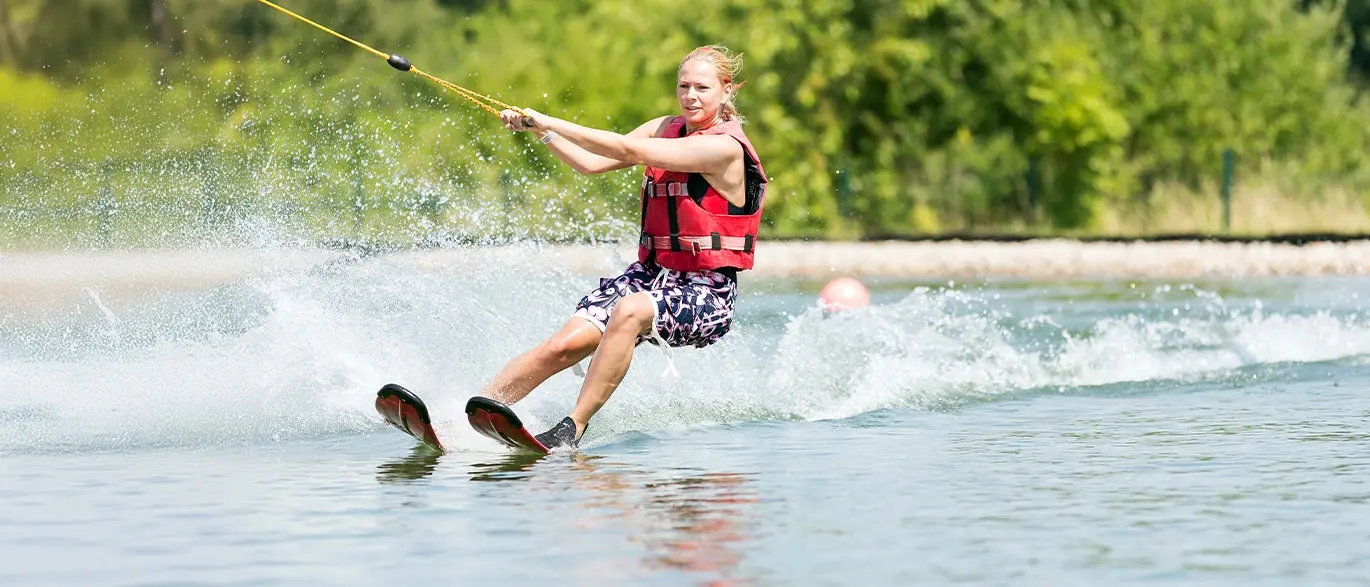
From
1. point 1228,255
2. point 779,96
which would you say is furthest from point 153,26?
point 1228,255

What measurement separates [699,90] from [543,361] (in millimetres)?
1104

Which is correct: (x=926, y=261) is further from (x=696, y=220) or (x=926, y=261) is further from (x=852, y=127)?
(x=696, y=220)

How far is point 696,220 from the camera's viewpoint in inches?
321

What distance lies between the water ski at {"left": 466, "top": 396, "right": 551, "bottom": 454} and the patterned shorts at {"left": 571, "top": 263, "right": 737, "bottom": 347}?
53cm

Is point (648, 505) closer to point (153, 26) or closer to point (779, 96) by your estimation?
point (779, 96)

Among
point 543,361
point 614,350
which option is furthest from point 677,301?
point 543,361

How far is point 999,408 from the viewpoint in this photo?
992cm

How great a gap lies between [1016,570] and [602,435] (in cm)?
333

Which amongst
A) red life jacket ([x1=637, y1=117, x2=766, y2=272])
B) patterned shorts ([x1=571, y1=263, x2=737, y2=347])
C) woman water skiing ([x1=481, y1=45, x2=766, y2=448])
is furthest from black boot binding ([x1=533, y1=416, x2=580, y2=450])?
red life jacket ([x1=637, y1=117, x2=766, y2=272])

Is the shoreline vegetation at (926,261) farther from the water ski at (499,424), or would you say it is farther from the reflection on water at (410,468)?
the water ski at (499,424)

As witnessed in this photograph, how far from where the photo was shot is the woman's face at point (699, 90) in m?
8.16

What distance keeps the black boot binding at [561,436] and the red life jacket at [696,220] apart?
67 cm

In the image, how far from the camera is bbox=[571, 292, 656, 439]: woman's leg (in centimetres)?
810

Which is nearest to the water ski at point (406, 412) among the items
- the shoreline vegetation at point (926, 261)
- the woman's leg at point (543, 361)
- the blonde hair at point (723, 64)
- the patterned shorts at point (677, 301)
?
the woman's leg at point (543, 361)
